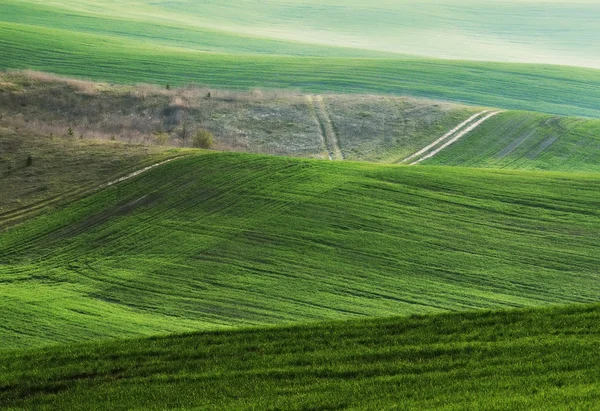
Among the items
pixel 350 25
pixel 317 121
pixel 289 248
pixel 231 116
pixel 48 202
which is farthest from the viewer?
pixel 350 25

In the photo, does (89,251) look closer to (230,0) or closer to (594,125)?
(594,125)

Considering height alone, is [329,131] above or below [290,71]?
below

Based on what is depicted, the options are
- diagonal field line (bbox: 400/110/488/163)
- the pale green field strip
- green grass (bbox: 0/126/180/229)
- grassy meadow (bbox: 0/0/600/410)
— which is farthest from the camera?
the pale green field strip

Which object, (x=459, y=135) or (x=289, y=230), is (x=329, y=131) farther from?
(x=289, y=230)

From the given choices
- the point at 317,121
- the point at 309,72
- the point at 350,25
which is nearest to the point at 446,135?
the point at 317,121

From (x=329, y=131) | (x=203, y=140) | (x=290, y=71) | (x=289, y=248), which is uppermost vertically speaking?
(x=290, y=71)

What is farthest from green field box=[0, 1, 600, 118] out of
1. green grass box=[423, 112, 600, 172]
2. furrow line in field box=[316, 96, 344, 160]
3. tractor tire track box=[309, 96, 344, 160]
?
green grass box=[423, 112, 600, 172]

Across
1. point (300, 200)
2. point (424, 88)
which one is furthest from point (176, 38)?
point (300, 200)

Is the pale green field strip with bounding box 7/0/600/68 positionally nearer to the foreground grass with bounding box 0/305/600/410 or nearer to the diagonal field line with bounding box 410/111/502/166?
the diagonal field line with bounding box 410/111/502/166
